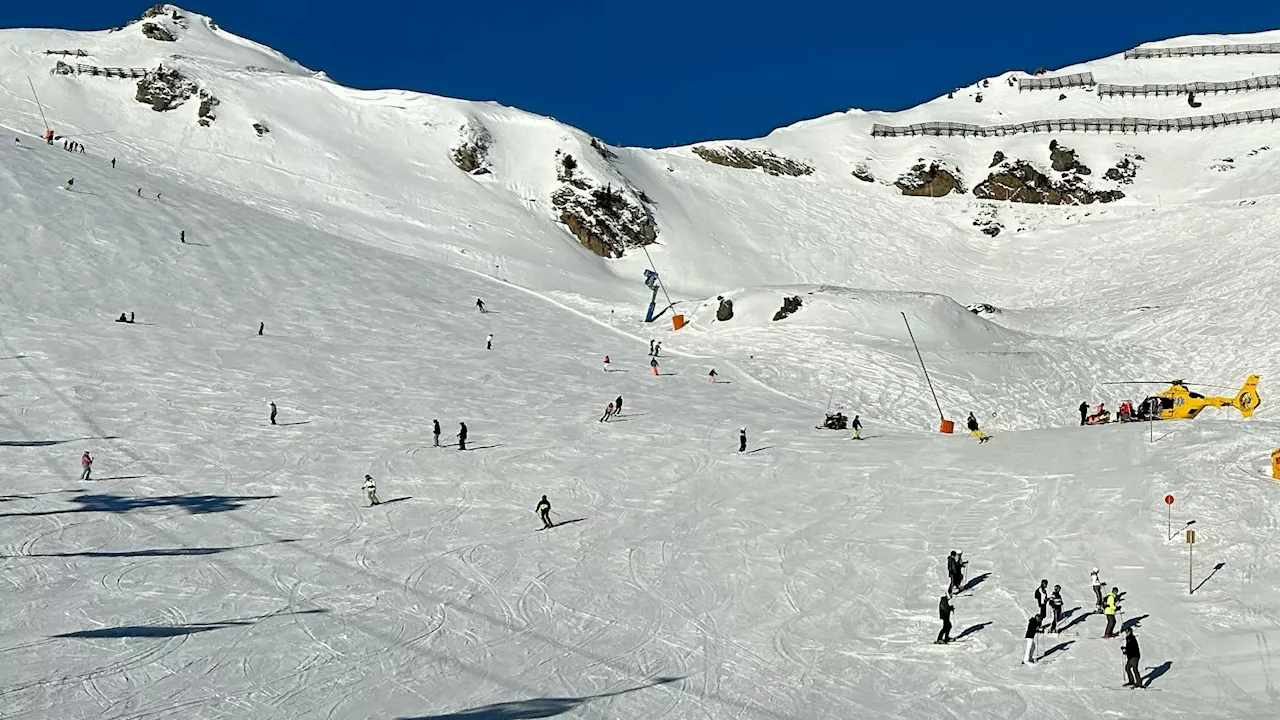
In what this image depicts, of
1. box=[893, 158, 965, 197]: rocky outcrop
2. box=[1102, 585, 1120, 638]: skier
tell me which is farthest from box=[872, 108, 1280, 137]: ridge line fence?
box=[1102, 585, 1120, 638]: skier

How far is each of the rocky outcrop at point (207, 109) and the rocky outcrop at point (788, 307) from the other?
42.2 metres

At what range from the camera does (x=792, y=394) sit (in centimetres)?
4412

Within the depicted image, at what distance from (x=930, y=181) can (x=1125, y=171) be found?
14.3 m

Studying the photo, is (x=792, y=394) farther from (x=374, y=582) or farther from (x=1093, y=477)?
(x=374, y=582)

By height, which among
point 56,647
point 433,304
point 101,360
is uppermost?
point 433,304

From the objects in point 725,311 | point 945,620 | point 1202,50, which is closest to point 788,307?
point 725,311

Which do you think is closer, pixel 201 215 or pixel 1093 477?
pixel 1093 477

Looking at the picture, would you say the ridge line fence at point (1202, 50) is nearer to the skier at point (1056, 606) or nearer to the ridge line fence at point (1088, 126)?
the ridge line fence at point (1088, 126)

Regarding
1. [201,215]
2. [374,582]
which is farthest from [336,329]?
[374,582]

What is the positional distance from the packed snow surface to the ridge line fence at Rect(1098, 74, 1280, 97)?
903 inches

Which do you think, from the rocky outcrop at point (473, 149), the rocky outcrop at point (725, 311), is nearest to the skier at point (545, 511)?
the rocky outcrop at point (725, 311)

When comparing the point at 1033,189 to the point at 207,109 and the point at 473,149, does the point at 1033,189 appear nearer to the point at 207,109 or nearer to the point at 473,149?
the point at 473,149

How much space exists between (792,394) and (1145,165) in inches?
2286

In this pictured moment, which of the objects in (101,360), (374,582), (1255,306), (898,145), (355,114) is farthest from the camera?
(898,145)
